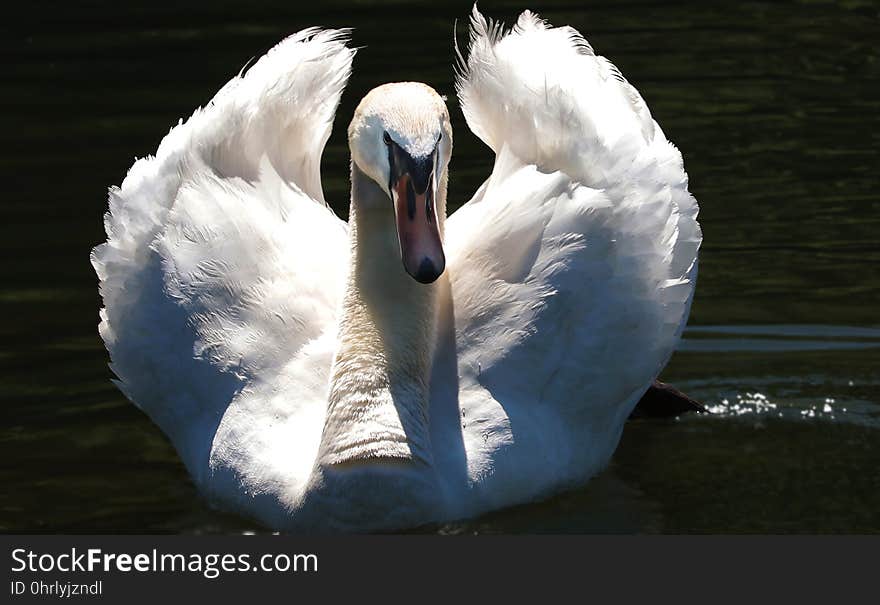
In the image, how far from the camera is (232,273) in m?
7.37

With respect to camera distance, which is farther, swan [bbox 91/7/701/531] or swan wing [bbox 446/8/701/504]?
swan wing [bbox 446/8/701/504]

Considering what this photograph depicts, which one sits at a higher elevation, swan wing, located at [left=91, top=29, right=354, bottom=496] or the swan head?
the swan head

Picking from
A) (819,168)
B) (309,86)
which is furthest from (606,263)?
(819,168)

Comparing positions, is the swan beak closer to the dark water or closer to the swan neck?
the swan neck

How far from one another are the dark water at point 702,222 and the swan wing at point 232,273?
46 centimetres

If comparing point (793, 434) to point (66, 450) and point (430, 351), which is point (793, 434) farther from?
point (66, 450)

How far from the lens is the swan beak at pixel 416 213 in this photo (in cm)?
616

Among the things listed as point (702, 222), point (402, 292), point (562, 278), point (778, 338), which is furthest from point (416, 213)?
point (702, 222)

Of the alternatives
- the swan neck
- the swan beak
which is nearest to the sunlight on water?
the swan neck

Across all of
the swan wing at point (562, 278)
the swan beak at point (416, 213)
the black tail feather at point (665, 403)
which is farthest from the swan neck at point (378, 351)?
the black tail feather at point (665, 403)

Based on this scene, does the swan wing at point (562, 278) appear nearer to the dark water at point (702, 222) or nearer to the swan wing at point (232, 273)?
the dark water at point (702, 222)

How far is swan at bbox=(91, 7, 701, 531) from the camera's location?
6.68 metres

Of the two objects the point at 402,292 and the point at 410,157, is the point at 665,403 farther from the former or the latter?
the point at 410,157

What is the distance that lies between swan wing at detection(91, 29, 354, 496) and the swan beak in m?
1.07
